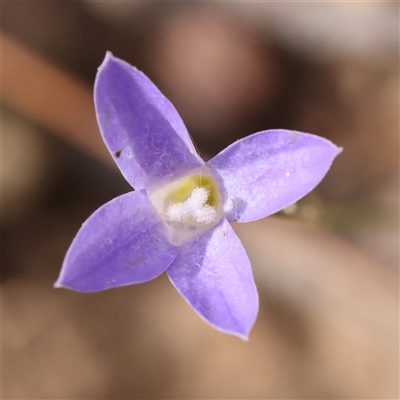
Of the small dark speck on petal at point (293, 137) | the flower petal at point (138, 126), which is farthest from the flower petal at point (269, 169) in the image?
the flower petal at point (138, 126)

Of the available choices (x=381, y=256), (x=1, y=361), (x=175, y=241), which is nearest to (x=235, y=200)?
(x=175, y=241)

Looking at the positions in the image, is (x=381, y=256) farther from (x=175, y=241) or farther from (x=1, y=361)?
(x=1, y=361)

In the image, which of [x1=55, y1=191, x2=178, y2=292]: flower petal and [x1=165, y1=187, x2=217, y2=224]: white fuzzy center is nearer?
[x1=55, y1=191, x2=178, y2=292]: flower petal

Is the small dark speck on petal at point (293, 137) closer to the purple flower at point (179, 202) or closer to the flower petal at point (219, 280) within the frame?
the purple flower at point (179, 202)

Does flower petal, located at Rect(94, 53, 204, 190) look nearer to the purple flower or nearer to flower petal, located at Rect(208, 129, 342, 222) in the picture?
the purple flower

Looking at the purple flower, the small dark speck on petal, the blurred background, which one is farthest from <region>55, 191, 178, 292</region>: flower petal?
the blurred background

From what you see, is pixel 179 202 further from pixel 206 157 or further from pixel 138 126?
pixel 206 157
